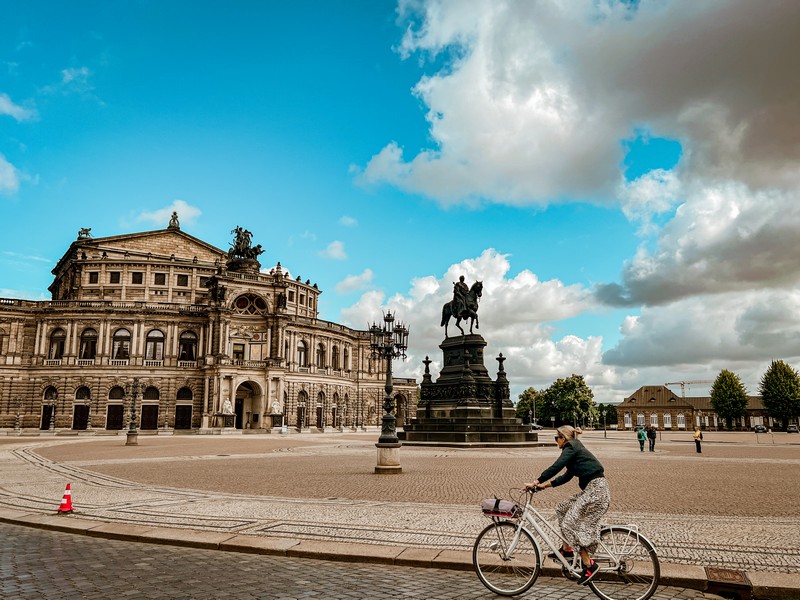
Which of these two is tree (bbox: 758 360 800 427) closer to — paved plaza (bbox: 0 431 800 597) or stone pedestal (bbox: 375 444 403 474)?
paved plaza (bbox: 0 431 800 597)

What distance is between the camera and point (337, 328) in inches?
3132

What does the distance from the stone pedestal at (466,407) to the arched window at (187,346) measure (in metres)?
40.5

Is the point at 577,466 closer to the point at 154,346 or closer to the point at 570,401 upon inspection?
the point at 154,346

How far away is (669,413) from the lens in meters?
115

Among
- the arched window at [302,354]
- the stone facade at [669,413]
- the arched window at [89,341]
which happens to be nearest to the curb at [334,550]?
the arched window at [89,341]

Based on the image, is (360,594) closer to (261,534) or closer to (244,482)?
(261,534)

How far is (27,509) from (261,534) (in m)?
5.77

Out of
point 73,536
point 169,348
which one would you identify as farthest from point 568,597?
point 169,348

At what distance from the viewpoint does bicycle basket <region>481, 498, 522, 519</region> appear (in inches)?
257

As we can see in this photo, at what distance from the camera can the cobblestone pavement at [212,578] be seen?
250 inches

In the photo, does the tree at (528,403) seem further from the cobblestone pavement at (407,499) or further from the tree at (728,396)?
the cobblestone pavement at (407,499)

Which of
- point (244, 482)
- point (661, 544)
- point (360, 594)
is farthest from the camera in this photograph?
point (244, 482)

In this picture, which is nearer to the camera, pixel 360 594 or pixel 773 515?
pixel 360 594

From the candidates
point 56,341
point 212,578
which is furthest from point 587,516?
point 56,341
